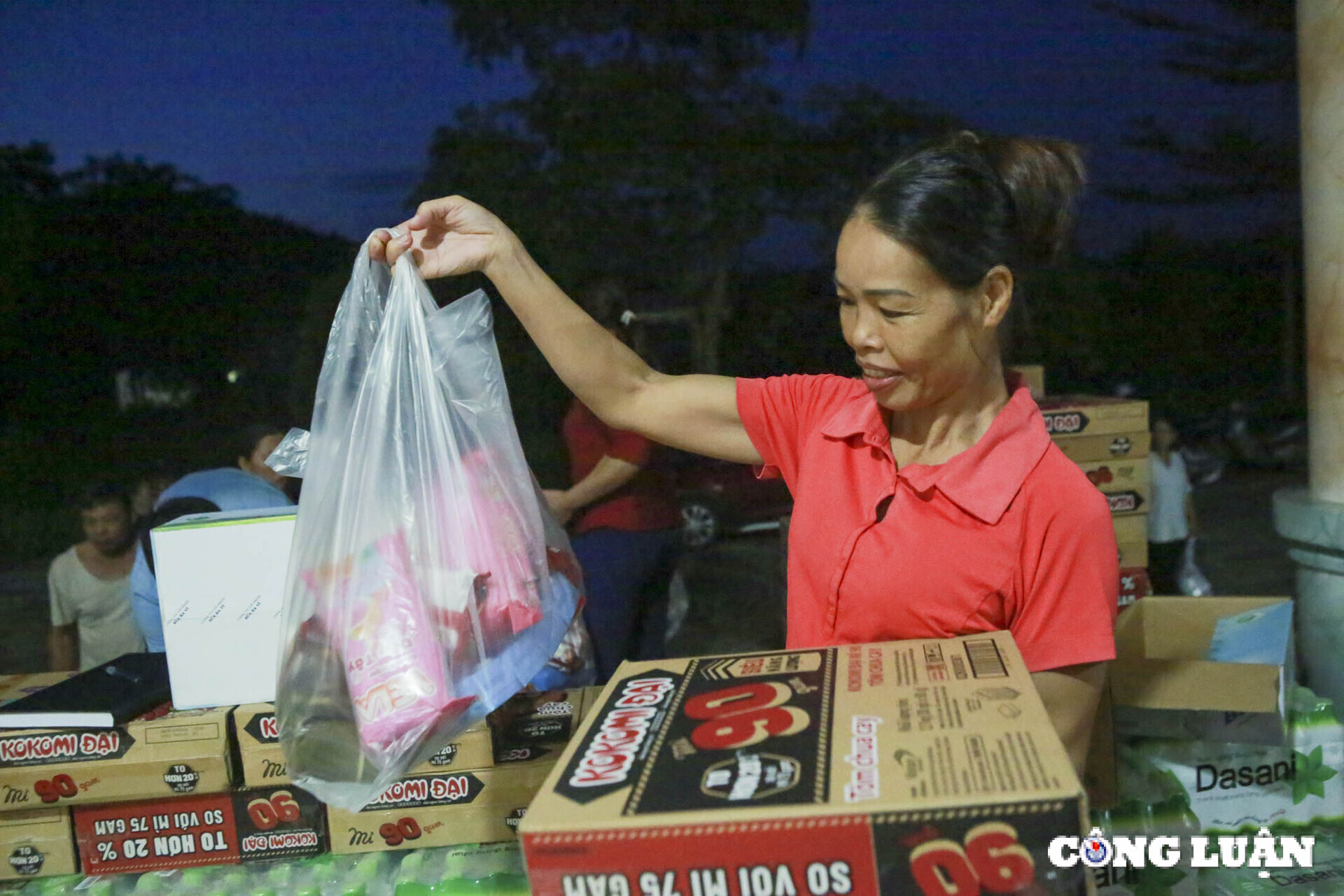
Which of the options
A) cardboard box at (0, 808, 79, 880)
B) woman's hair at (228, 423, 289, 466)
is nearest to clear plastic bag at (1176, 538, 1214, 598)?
woman's hair at (228, 423, 289, 466)

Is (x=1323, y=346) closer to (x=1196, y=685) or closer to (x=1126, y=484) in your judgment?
(x=1126, y=484)

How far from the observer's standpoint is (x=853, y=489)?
1441 millimetres

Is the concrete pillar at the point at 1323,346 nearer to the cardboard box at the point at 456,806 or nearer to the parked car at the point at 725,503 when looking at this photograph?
the cardboard box at the point at 456,806

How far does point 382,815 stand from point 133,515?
2.96 meters

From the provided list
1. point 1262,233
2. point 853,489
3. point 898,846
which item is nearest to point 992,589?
point 853,489

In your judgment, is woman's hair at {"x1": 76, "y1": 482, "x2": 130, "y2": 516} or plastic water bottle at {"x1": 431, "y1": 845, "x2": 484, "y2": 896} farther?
woman's hair at {"x1": 76, "y1": 482, "x2": 130, "y2": 516}

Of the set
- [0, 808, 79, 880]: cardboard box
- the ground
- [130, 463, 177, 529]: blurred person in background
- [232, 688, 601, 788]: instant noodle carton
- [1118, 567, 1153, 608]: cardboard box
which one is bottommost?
the ground

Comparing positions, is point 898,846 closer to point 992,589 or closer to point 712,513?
point 992,589

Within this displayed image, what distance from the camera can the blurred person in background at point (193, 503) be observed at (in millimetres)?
2490

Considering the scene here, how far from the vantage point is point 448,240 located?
5.19ft

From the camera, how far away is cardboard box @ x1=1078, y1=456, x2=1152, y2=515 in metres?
3.43

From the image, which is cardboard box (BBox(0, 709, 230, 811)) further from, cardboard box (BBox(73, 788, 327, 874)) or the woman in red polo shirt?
the woman in red polo shirt

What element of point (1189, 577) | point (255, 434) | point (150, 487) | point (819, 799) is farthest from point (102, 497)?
point (1189, 577)

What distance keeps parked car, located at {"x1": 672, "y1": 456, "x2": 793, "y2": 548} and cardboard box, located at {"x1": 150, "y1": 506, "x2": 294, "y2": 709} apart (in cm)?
475
